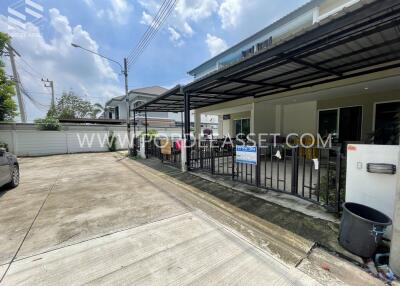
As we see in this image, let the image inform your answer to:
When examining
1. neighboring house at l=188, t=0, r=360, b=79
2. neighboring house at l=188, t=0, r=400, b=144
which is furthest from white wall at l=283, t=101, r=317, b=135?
neighboring house at l=188, t=0, r=360, b=79

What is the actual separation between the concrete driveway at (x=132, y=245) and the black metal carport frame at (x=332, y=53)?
3123 mm

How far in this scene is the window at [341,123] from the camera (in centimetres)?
777

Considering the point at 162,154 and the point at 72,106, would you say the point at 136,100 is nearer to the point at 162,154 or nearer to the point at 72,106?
the point at 72,106

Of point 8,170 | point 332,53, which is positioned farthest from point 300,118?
point 8,170

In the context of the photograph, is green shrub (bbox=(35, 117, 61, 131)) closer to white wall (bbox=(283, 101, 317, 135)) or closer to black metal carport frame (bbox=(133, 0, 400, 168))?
black metal carport frame (bbox=(133, 0, 400, 168))

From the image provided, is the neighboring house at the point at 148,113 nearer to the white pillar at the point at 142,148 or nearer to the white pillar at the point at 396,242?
the white pillar at the point at 142,148

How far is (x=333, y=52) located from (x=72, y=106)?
33.7 m

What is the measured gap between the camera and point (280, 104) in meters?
9.98

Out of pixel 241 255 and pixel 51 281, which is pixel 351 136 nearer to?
pixel 241 255

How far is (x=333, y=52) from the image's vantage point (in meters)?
4.24

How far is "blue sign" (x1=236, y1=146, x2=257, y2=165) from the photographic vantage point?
466 centimetres

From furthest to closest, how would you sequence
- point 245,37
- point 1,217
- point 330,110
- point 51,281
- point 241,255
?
point 245,37 → point 330,110 → point 1,217 → point 241,255 → point 51,281

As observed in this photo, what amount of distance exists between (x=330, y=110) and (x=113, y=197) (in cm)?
930

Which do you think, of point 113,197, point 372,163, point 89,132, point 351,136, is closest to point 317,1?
point 351,136
